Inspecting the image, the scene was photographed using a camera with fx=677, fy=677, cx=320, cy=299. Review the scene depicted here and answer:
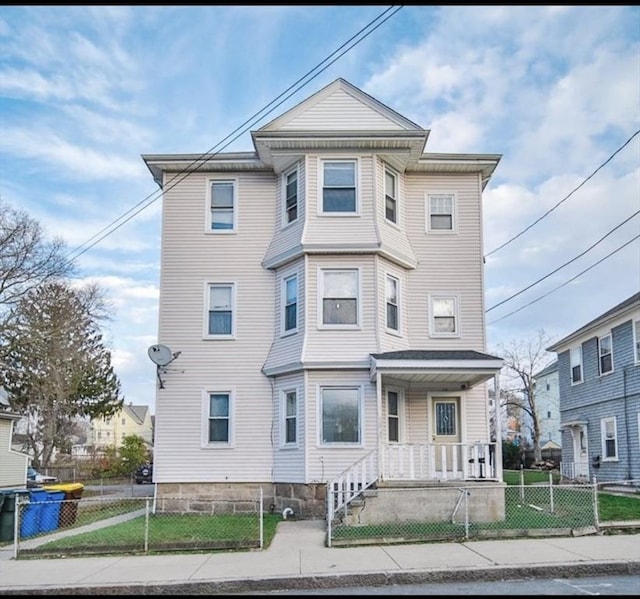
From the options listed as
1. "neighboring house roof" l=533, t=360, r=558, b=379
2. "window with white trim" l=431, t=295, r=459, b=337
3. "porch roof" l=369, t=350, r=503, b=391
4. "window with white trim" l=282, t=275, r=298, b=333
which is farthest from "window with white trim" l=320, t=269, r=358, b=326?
"neighboring house roof" l=533, t=360, r=558, b=379

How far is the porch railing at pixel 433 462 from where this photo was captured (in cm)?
1427

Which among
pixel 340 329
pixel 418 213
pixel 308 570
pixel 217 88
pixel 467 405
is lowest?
pixel 308 570

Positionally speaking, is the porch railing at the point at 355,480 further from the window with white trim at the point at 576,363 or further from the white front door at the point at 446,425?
the window with white trim at the point at 576,363

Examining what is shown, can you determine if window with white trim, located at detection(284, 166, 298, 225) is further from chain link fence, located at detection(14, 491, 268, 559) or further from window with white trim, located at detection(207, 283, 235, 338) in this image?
chain link fence, located at detection(14, 491, 268, 559)

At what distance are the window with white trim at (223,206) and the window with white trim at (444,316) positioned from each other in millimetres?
5585

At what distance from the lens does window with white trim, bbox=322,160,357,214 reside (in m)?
16.7

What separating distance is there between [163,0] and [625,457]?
21244mm

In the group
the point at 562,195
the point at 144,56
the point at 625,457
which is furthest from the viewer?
the point at 625,457

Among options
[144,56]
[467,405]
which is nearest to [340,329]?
[467,405]

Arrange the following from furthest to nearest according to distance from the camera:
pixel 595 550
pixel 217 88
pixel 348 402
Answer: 1. pixel 348 402
2. pixel 217 88
3. pixel 595 550

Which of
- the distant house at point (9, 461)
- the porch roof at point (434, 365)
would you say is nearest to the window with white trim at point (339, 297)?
the porch roof at point (434, 365)

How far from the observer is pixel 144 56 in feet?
43.1

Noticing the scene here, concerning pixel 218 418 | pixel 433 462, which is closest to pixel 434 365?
pixel 433 462

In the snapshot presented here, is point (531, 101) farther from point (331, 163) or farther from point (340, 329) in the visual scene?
point (340, 329)
